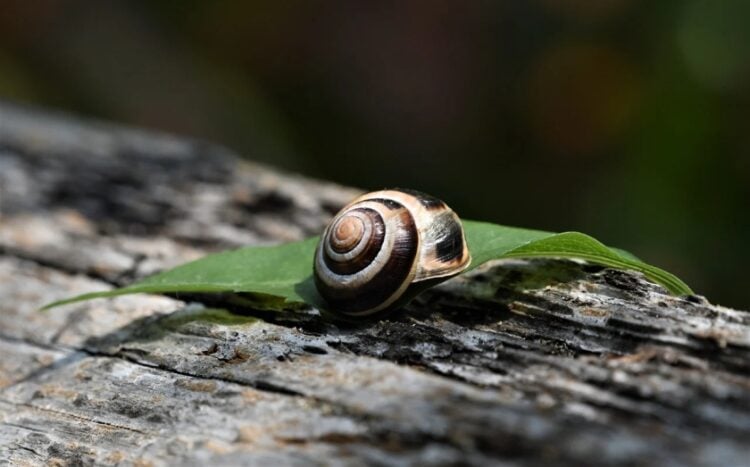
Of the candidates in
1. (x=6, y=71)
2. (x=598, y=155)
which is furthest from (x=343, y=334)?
(x=6, y=71)

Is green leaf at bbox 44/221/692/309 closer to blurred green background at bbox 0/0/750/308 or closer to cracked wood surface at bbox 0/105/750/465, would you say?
cracked wood surface at bbox 0/105/750/465

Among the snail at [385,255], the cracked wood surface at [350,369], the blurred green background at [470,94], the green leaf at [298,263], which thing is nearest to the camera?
the cracked wood surface at [350,369]

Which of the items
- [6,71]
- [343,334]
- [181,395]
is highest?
[6,71]

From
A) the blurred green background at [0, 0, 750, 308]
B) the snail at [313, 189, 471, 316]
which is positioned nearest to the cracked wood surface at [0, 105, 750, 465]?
the snail at [313, 189, 471, 316]

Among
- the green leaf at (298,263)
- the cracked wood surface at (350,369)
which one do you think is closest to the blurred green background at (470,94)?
the cracked wood surface at (350,369)

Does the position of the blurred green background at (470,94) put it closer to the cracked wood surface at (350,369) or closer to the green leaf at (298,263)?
the cracked wood surface at (350,369)

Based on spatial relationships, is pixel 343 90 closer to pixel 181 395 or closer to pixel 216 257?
pixel 216 257
